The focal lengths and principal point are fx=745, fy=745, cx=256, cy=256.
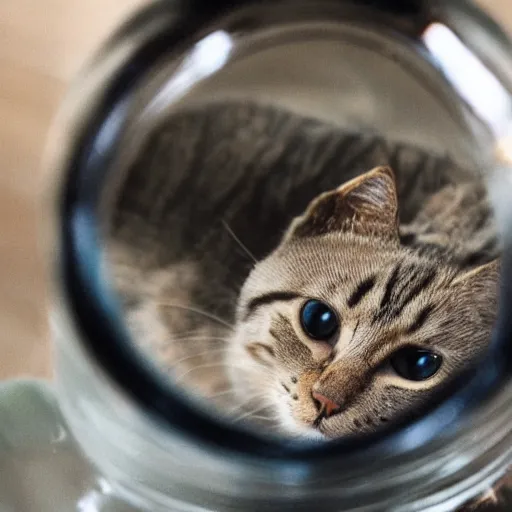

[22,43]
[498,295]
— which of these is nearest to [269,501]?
[498,295]

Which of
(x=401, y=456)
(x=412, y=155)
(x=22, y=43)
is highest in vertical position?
(x=22, y=43)

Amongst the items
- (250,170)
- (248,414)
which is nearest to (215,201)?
(250,170)

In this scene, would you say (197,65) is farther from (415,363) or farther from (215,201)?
(415,363)

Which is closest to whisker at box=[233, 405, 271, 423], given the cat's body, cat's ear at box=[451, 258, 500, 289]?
the cat's body

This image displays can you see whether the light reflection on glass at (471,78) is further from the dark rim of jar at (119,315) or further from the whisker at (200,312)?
the whisker at (200,312)

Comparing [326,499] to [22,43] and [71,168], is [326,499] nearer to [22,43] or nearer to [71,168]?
[71,168]

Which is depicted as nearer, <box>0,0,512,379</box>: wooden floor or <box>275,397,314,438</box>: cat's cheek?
<box>275,397,314,438</box>: cat's cheek

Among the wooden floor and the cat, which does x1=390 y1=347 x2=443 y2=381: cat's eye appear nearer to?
the cat
